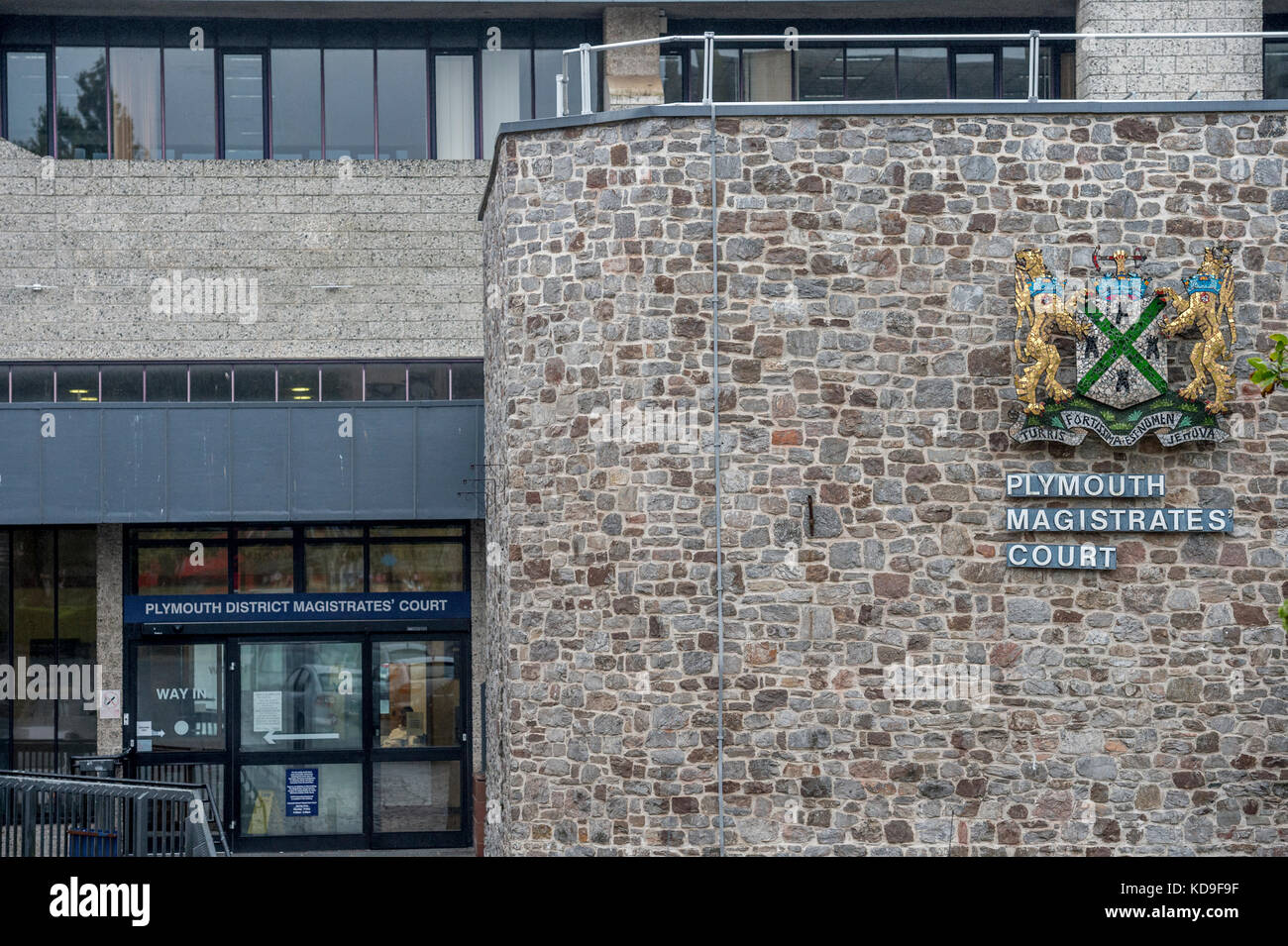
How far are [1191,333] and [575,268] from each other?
541 centimetres

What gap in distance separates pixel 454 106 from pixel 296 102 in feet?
6.80

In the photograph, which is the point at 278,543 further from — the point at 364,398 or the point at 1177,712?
the point at 1177,712

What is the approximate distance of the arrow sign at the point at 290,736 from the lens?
17.6 m

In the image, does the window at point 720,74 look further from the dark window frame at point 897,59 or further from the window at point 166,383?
the window at point 166,383

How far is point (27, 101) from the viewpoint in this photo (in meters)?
18.1

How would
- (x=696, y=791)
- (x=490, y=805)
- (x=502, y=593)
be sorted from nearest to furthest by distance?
(x=696, y=791) < (x=502, y=593) < (x=490, y=805)

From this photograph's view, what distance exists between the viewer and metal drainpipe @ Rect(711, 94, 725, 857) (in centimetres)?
1183

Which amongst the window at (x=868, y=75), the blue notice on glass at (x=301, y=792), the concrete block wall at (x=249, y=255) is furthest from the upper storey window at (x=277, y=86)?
the blue notice on glass at (x=301, y=792)

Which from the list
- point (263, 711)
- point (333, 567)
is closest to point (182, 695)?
point (263, 711)

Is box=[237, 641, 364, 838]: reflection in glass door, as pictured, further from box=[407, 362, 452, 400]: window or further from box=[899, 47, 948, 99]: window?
box=[899, 47, 948, 99]: window

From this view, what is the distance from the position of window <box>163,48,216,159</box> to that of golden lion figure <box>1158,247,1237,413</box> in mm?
12318

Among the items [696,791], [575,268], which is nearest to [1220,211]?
[575,268]

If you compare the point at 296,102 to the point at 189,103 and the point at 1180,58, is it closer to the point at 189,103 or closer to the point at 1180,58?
the point at 189,103

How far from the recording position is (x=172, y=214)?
1792 centimetres
